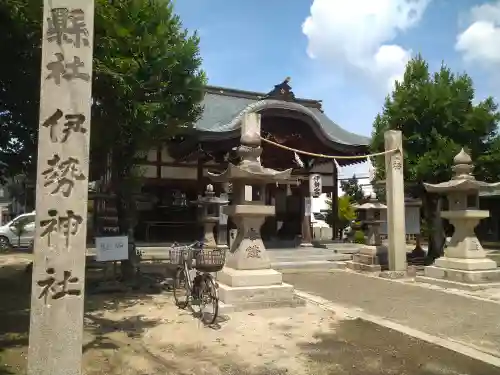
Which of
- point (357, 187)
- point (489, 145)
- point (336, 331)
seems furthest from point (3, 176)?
point (357, 187)

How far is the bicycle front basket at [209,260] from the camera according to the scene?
6531 millimetres

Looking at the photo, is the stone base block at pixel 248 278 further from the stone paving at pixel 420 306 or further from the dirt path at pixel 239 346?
the stone paving at pixel 420 306

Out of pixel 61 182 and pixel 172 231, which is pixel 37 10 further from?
pixel 172 231

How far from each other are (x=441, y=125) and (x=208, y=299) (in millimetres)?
10744

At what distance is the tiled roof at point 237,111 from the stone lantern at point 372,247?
425cm

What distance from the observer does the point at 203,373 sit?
14.9 feet

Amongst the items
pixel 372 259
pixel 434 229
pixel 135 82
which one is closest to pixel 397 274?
pixel 372 259

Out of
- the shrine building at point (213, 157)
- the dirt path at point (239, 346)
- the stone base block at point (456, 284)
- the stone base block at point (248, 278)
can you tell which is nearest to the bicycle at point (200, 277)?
the dirt path at point (239, 346)

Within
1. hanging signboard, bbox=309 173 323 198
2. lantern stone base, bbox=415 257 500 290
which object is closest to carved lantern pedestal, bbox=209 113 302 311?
lantern stone base, bbox=415 257 500 290

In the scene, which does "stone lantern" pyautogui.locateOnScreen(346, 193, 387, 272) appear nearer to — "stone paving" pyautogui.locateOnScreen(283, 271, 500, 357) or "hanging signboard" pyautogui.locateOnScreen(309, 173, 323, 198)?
"stone paving" pyautogui.locateOnScreen(283, 271, 500, 357)

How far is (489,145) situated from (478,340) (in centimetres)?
1023

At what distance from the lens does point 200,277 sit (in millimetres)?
6965

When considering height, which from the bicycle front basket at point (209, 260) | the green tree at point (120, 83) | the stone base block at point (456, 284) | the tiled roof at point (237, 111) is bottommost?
the stone base block at point (456, 284)

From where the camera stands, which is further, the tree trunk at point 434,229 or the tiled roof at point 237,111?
the tiled roof at point 237,111
